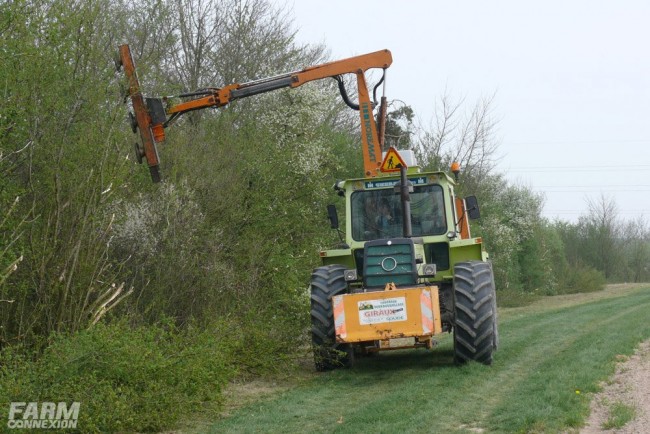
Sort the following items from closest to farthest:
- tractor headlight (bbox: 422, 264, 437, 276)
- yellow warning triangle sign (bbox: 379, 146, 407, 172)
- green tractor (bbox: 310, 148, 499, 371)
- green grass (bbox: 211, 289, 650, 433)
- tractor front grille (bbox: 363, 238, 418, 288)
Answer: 1. green grass (bbox: 211, 289, 650, 433)
2. green tractor (bbox: 310, 148, 499, 371)
3. tractor front grille (bbox: 363, 238, 418, 288)
4. tractor headlight (bbox: 422, 264, 437, 276)
5. yellow warning triangle sign (bbox: 379, 146, 407, 172)

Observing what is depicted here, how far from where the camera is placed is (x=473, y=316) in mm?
10859

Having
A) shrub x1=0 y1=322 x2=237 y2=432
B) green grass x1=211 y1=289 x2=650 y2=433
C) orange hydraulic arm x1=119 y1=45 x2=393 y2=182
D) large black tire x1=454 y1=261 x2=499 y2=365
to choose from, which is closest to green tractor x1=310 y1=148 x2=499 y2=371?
large black tire x1=454 y1=261 x2=499 y2=365

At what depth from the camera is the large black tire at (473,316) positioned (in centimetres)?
1089

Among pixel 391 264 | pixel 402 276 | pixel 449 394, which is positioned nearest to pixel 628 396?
pixel 449 394

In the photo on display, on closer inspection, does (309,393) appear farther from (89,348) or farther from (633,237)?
(633,237)

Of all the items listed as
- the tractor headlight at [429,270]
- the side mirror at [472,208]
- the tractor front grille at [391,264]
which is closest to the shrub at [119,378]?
the tractor front grille at [391,264]

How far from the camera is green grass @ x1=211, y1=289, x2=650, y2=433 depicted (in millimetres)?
8055

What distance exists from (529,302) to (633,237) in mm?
35770

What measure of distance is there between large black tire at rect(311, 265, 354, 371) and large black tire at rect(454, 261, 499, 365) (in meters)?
1.48

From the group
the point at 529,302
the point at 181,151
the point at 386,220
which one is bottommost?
the point at 529,302

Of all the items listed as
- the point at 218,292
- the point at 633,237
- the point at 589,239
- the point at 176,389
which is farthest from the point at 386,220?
the point at 633,237

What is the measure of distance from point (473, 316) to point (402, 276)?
1.03 m

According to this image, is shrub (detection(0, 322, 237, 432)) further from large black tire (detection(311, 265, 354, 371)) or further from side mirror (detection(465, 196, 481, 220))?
side mirror (detection(465, 196, 481, 220))

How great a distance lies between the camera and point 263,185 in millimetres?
16812
